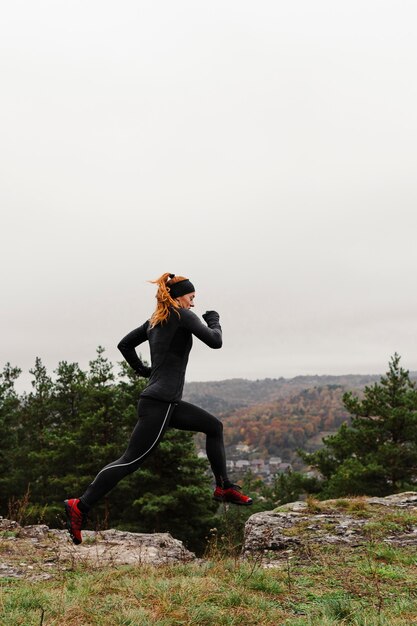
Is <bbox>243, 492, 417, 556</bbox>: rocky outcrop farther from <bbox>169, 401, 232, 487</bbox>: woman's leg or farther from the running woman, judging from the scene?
the running woman

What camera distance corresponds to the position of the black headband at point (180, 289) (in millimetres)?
4879

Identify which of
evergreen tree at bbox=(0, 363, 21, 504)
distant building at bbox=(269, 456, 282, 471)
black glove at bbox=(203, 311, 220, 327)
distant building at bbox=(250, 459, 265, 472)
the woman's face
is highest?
the woman's face

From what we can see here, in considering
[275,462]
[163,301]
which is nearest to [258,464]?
[275,462]

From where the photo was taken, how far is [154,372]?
473 centimetres

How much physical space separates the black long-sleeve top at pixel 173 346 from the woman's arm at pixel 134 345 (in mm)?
316

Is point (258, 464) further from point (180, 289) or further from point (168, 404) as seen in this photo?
point (180, 289)

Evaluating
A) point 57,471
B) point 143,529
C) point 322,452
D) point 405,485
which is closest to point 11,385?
A: point 57,471

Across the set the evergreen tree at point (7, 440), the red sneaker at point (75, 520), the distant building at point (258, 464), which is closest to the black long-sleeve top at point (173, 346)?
the red sneaker at point (75, 520)

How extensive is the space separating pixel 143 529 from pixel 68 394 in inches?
517

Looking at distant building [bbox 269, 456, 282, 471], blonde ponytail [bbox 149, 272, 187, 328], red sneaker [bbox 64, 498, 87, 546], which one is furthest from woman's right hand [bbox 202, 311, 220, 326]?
distant building [bbox 269, 456, 282, 471]

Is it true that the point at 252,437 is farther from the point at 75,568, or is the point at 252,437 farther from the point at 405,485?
the point at 75,568

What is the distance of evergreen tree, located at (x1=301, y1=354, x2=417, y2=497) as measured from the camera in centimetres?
2275

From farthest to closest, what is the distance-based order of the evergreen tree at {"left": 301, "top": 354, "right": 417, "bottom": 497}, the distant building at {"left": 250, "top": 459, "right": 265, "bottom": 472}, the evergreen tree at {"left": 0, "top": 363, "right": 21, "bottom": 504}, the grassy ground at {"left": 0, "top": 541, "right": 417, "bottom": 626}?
the distant building at {"left": 250, "top": 459, "right": 265, "bottom": 472}, the evergreen tree at {"left": 0, "top": 363, "right": 21, "bottom": 504}, the evergreen tree at {"left": 301, "top": 354, "right": 417, "bottom": 497}, the grassy ground at {"left": 0, "top": 541, "right": 417, "bottom": 626}

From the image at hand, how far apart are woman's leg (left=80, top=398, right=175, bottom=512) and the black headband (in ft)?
3.75
